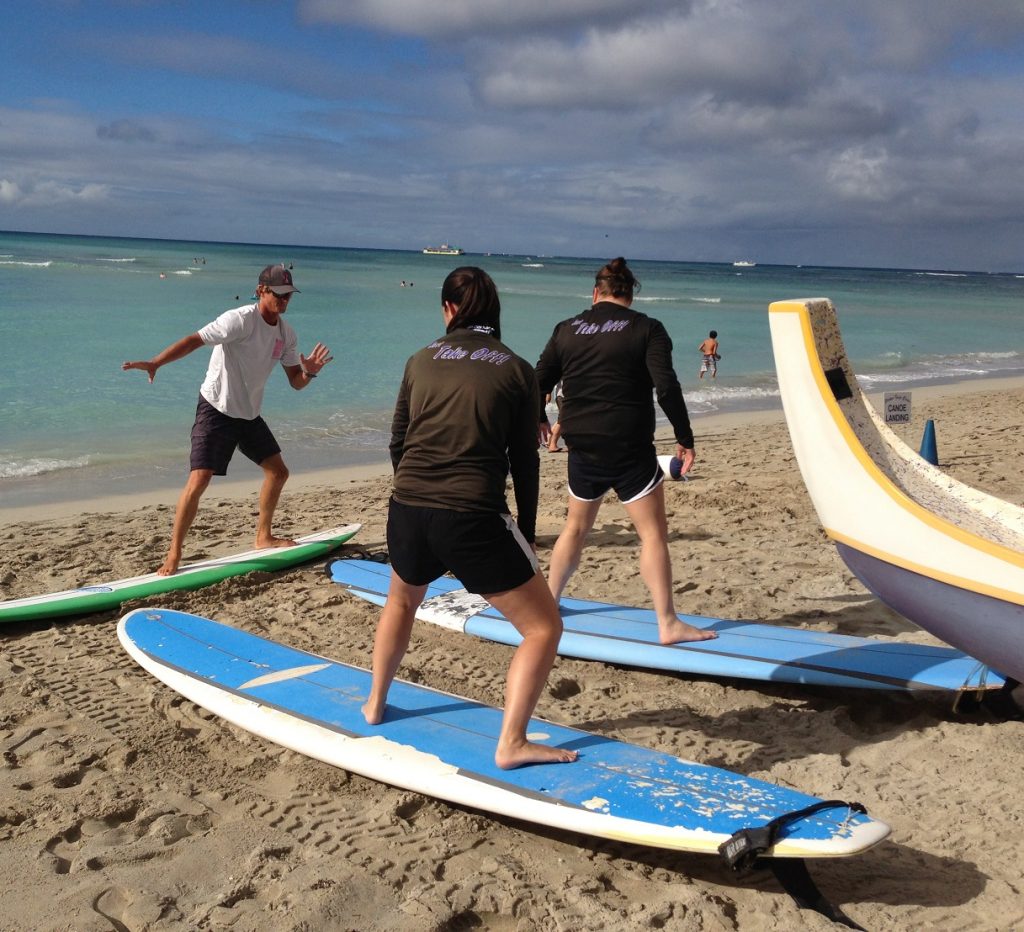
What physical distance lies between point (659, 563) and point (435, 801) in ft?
5.75

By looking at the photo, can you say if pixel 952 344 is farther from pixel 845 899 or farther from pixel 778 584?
pixel 845 899

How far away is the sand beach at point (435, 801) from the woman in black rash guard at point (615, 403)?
92 centimetres

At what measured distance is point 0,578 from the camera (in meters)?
6.21

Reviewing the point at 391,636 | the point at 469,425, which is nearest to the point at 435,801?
the point at 391,636

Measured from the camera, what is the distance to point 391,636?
3.53 meters

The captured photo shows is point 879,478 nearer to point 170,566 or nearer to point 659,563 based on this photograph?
point 659,563

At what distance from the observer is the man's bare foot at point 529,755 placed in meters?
3.34

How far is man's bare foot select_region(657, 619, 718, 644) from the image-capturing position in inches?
190

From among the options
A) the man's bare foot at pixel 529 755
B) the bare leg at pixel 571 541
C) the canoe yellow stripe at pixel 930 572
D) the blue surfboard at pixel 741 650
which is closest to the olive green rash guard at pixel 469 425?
the man's bare foot at pixel 529 755

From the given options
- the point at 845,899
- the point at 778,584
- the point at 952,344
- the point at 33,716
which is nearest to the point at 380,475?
the point at 778,584

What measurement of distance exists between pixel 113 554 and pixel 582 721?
4117 millimetres

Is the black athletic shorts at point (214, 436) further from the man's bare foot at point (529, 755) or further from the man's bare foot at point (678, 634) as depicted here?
the man's bare foot at point (529, 755)

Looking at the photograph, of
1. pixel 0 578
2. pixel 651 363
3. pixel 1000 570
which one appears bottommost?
pixel 0 578

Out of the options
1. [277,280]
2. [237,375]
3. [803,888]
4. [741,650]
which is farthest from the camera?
[237,375]
